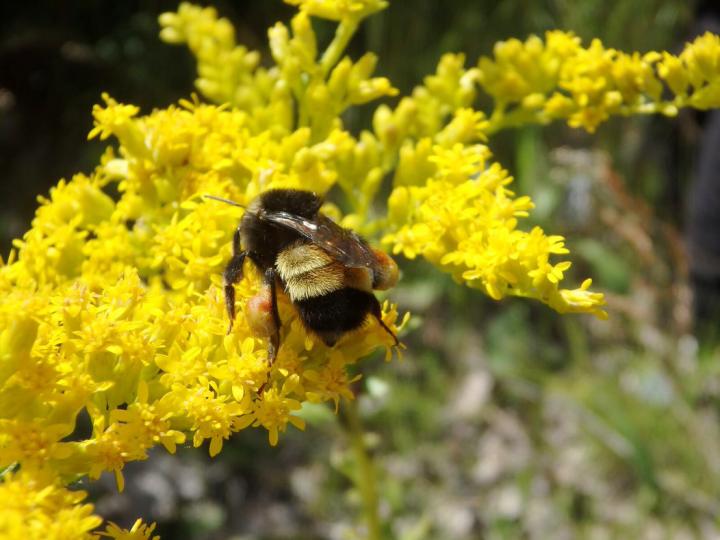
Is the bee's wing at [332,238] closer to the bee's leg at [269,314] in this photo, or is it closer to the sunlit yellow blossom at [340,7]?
the bee's leg at [269,314]

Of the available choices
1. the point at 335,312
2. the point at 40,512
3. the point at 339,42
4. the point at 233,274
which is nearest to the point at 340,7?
the point at 339,42

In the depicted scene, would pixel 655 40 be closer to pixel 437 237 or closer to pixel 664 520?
pixel 664 520

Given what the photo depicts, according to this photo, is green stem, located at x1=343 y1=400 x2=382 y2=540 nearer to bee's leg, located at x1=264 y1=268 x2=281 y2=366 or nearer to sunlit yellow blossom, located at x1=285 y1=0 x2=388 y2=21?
bee's leg, located at x1=264 y1=268 x2=281 y2=366

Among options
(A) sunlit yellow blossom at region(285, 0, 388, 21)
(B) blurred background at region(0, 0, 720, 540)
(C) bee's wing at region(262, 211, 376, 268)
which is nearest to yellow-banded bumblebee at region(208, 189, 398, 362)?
(C) bee's wing at region(262, 211, 376, 268)

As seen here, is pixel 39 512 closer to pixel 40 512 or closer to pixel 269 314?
pixel 40 512

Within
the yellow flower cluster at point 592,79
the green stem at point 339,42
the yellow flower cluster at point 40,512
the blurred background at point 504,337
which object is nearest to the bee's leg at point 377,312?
the yellow flower cluster at point 40,512

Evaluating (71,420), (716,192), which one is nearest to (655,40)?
(716,192)
